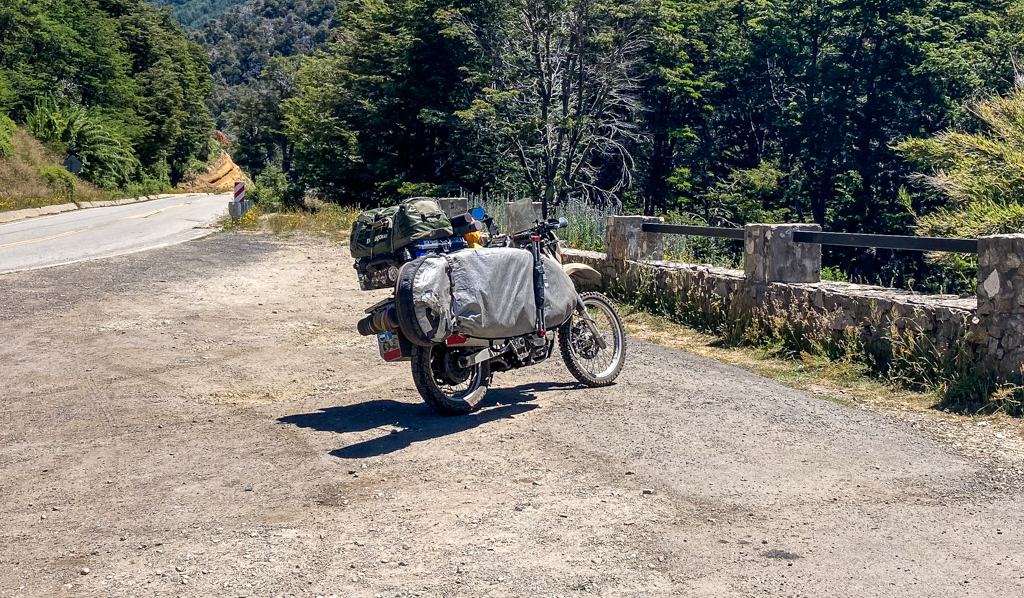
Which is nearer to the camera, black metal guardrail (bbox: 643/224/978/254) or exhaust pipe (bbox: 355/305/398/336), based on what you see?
exhaust pipe (bbox: 355/305/398/336)

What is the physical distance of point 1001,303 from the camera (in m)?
7.41

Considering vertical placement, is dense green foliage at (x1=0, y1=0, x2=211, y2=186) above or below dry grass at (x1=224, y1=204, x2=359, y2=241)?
above

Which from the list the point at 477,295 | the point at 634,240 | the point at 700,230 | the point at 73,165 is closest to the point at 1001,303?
the point at 477,295

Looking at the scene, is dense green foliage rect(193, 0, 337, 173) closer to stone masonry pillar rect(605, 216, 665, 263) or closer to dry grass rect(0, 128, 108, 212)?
dry grass rect(0, 128, 108, 212)

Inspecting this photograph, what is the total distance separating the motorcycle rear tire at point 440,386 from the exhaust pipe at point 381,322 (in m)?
0.23

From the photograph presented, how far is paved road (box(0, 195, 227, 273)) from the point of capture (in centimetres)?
1846

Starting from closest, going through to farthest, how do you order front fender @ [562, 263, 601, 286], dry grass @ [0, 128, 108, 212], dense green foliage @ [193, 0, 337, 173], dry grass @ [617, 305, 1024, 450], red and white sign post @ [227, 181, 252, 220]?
dry grass @ [617, 305, 1024, 450] → front fender @ [562, 263, 601, 286] → red and white sign post @ [227, 181, 252, 220] → dry grass @ [0, 128, 108, 212] → dense green foliage @ [193, 0, 337, 173]

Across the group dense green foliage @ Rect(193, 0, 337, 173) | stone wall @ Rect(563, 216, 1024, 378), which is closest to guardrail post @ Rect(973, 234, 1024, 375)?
stone wall @ Rect(563, 216, 1024, 378)

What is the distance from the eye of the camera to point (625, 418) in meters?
6.94

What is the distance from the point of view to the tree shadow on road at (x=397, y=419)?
20.7 ft

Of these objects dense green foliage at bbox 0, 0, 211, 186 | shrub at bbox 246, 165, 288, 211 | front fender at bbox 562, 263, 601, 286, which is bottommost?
front fender at bbox 562, 263, 601, 286

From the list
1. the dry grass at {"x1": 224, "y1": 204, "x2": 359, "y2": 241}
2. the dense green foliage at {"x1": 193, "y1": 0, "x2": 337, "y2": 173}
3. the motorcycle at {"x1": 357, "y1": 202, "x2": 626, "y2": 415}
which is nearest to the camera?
the motorcycle at {"x1": 357, "y1": 202, "x2": 626, "y2": 415}

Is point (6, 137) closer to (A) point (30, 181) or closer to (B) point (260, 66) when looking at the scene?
(A) point (30, 181)

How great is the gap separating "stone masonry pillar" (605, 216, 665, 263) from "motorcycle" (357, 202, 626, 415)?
4260 millimetres
